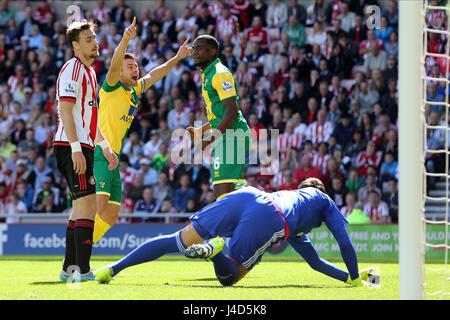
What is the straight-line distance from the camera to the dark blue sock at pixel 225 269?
27.5ft

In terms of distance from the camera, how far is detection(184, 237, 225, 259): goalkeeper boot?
7.88 meters

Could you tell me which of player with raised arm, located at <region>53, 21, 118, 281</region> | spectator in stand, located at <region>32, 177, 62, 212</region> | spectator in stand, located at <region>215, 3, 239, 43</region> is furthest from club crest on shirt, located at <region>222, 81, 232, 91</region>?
spectator in stand, located at <region>215, 3, 239, 43</region>

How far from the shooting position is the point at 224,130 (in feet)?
34.6

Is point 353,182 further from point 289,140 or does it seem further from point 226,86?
point 226,86

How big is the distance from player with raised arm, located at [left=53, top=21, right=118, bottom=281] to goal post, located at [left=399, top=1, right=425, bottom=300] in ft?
12.2

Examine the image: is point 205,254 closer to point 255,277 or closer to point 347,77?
point 255,277

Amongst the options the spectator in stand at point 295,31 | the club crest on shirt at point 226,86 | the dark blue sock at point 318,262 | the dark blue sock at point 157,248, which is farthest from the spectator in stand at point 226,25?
the dark blue sock at point 157,248

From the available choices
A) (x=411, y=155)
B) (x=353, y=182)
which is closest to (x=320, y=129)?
(x=353, y=182)

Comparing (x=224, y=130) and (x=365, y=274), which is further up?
(x=224, y=130)

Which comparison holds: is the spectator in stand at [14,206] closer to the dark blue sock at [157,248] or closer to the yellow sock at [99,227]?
the yellow sock at [99,227]

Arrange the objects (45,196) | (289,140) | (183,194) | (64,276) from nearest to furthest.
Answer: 1. (64,276)
2. (183,194)
3. (289,140)
4. (45,196)

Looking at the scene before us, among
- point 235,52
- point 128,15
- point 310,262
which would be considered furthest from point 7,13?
point 310,262

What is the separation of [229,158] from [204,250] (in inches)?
115

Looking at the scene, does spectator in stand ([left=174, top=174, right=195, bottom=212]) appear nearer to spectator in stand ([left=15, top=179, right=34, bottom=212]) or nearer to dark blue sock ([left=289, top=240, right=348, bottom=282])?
spectator in stand ([left=15, top=179, right=34, bottom=212])
